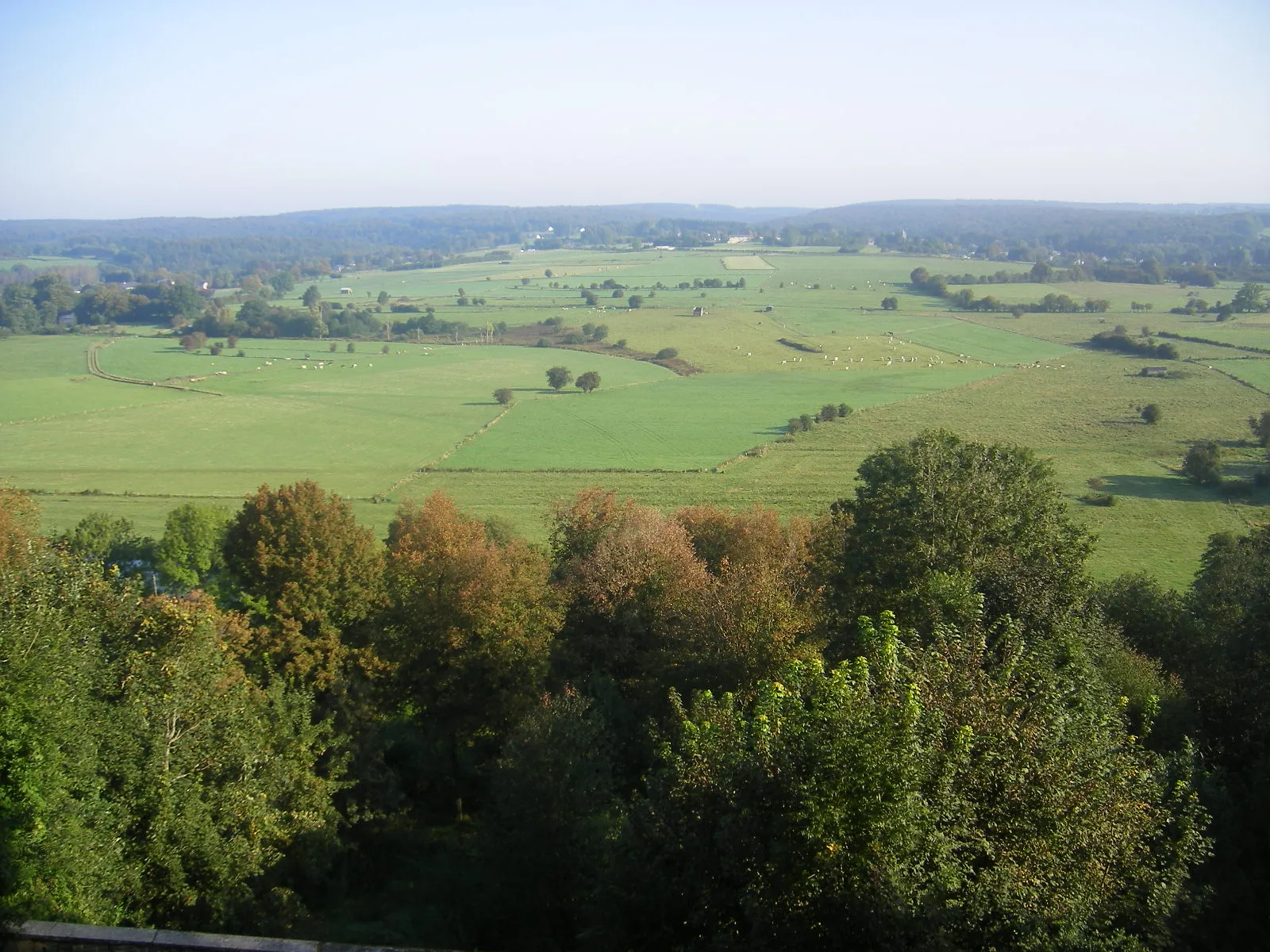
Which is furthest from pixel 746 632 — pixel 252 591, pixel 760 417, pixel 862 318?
pixel 862 318

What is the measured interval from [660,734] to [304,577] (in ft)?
31.0

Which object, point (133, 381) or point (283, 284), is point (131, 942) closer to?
point (133, 381)

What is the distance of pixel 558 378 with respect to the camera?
212ft

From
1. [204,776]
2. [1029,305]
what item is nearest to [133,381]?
[204,776]

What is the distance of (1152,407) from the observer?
167ft

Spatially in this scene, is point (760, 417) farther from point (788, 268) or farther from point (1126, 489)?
point (788, 268)

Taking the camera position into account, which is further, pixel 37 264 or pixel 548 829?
pixel 37 264

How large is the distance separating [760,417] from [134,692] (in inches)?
1850

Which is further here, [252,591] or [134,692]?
[252,591]

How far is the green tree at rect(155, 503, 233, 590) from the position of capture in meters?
28.0

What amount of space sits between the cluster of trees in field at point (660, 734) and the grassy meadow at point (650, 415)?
1545cm

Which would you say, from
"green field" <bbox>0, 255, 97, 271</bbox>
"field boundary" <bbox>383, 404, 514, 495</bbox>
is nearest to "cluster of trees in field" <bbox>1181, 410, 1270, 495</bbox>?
"field boundary" <bbox>383, 404, 514, 495</bbox>

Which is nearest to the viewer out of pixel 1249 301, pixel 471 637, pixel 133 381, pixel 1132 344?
pixel 471 637

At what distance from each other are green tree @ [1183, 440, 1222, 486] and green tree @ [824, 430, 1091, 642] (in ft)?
87.6
